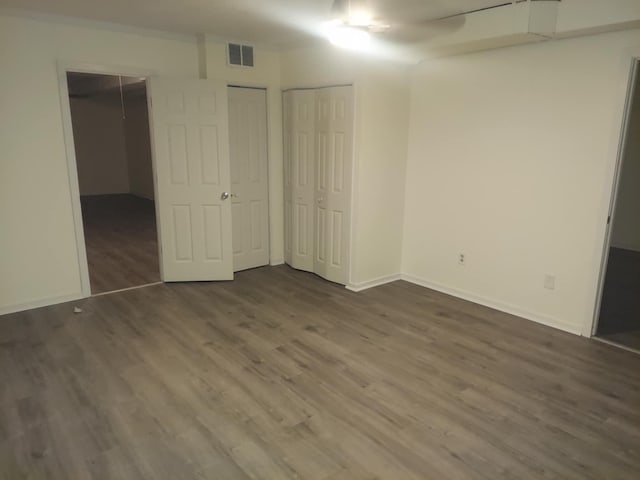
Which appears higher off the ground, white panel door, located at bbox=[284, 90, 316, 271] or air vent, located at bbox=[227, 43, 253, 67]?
air vent, located at bbox=[227, 43, 253, 67]

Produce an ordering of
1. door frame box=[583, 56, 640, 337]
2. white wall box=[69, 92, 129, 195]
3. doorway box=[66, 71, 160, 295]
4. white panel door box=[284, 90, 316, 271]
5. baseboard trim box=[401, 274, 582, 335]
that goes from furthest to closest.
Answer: white wall box=[69, 92, 129, 195], doorway box=[66, 71, 160, 295], white panel door box=[284, 90, 316, 271], baseboard trim box=[401, 274, 582, 335], door frame box=[583, 56, 640, 337]

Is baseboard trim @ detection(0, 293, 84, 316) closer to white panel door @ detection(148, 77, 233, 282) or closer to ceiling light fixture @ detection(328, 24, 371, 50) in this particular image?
white panel door @ detection(148, 77, 233, 282)

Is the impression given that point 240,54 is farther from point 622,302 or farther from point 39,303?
Answer: point 622,302

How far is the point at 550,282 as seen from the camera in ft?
12.5

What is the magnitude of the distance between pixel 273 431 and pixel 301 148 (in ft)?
10.8

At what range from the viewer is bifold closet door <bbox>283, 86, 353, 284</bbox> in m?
4.52

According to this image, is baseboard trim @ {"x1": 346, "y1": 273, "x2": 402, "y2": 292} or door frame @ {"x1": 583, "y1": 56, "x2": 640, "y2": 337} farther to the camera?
baseboard trim @ {"x1": 346, "y1": 273, "x2": 402, "y2": 292}

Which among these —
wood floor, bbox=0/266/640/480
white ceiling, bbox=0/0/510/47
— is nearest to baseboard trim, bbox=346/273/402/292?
wood floor, bbox=0/266/640/480

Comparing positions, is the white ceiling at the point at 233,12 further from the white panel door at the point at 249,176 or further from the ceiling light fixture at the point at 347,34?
the white panel door at the point at 249,176

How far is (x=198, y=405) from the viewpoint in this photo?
268 centimetres

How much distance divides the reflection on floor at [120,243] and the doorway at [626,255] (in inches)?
174

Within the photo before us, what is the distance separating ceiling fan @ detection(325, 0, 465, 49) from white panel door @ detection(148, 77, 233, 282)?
1.85m

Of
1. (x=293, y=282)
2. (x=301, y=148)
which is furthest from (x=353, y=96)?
(x=293, y=282)

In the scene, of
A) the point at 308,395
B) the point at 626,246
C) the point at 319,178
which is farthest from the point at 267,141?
the point at 626,246
